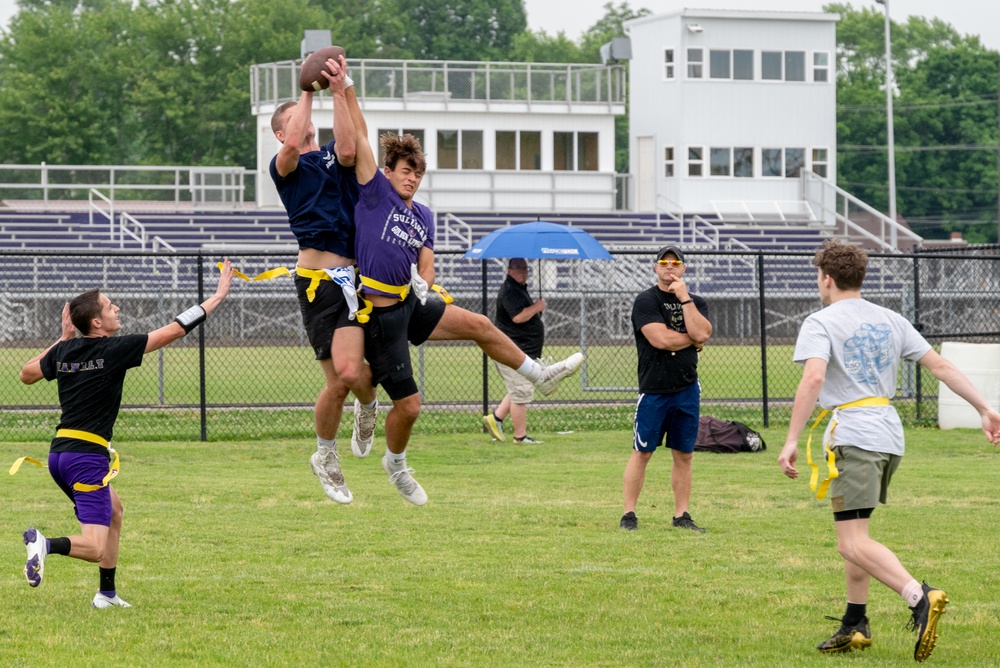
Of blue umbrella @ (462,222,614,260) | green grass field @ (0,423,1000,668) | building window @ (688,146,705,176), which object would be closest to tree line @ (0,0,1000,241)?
building window @ (688,146,705,176)

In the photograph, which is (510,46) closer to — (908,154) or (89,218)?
(908,154)

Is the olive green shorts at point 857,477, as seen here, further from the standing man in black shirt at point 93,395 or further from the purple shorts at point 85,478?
A: the purple shorts at point 85,478

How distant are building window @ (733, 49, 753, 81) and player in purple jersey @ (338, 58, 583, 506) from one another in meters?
43.1

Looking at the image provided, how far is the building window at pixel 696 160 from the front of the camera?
4984cm

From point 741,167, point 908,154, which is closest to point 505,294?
point 741,167

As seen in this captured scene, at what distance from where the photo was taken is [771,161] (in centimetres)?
5047

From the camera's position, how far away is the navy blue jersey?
8648 mm

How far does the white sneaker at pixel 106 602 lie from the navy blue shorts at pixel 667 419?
428 centimetres

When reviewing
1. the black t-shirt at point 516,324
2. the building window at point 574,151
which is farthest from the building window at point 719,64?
the black t-shirt at point 516,324

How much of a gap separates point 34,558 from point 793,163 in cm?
4544

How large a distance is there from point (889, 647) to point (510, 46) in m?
82.6

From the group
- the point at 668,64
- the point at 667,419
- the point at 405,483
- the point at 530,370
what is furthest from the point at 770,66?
the point at 405,483

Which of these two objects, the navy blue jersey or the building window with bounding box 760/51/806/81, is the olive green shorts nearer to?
the navy blue jersey

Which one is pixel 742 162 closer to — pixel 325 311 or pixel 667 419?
pixel 667 419
